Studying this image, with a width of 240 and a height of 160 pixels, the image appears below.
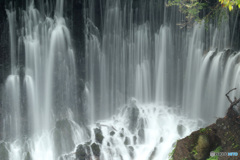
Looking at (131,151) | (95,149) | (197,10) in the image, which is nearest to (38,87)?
(95,149)

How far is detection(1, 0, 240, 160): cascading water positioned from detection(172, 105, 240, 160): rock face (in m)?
5.22

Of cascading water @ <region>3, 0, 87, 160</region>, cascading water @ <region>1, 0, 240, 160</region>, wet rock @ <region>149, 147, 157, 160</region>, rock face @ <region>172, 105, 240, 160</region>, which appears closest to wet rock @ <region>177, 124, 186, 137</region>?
cascading water @ <region>1, 0, 240, 160</region>

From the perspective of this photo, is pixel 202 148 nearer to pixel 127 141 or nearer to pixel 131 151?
pixel 131 151

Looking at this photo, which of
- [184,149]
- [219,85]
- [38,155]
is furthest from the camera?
[219,85]

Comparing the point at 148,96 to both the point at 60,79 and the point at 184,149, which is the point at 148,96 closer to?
the point at 60,79

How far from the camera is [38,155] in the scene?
527 inches

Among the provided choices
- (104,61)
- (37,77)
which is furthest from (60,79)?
(104,61)

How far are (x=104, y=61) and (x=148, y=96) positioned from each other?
150 inches

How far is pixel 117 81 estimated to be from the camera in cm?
1761

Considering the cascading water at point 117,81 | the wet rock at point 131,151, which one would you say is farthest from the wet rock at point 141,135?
the wet rock at point 131,151

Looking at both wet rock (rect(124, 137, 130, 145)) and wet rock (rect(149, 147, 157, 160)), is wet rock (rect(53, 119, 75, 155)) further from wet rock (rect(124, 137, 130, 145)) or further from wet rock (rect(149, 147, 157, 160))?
wet rock (rect(149, 147, 157, 160))

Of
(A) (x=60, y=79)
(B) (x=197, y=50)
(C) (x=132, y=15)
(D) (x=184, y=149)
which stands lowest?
(D) (x=184, y=149)

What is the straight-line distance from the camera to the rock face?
7323 millimetres

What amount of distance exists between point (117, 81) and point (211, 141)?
10.4m
